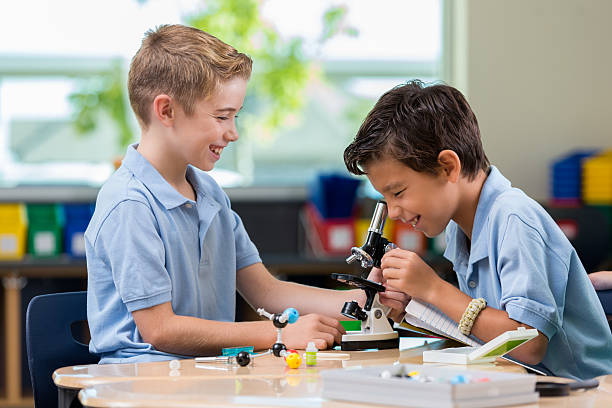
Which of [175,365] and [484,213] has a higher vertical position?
[484,213]

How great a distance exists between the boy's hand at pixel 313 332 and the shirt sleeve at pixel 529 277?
373mm

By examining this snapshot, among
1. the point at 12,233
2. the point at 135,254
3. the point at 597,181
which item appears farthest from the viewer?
the point at 597,181

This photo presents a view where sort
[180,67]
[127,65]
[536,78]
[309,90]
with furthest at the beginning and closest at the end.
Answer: [309,90] < [127,65] < [536,78] < [180,67]

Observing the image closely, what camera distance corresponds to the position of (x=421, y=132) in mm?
1775

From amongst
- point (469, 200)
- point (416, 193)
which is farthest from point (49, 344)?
point (469, 200)

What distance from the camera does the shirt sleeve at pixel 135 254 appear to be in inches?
65.3

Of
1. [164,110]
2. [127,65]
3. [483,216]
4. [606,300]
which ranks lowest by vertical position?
[606,300]

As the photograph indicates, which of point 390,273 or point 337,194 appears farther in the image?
point 337,194

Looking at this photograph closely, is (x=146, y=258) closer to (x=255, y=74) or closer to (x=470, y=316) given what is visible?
(x=470, y=316)

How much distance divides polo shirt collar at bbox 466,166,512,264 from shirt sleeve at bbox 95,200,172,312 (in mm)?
680

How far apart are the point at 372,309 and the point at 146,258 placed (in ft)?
1.66

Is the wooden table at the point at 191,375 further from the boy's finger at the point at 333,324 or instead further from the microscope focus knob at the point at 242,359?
the boy's finger at the point at 333,324

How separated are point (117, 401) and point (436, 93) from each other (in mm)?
1027

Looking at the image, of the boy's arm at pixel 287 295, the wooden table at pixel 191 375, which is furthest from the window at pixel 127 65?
the wooden table at pixel 191 375
